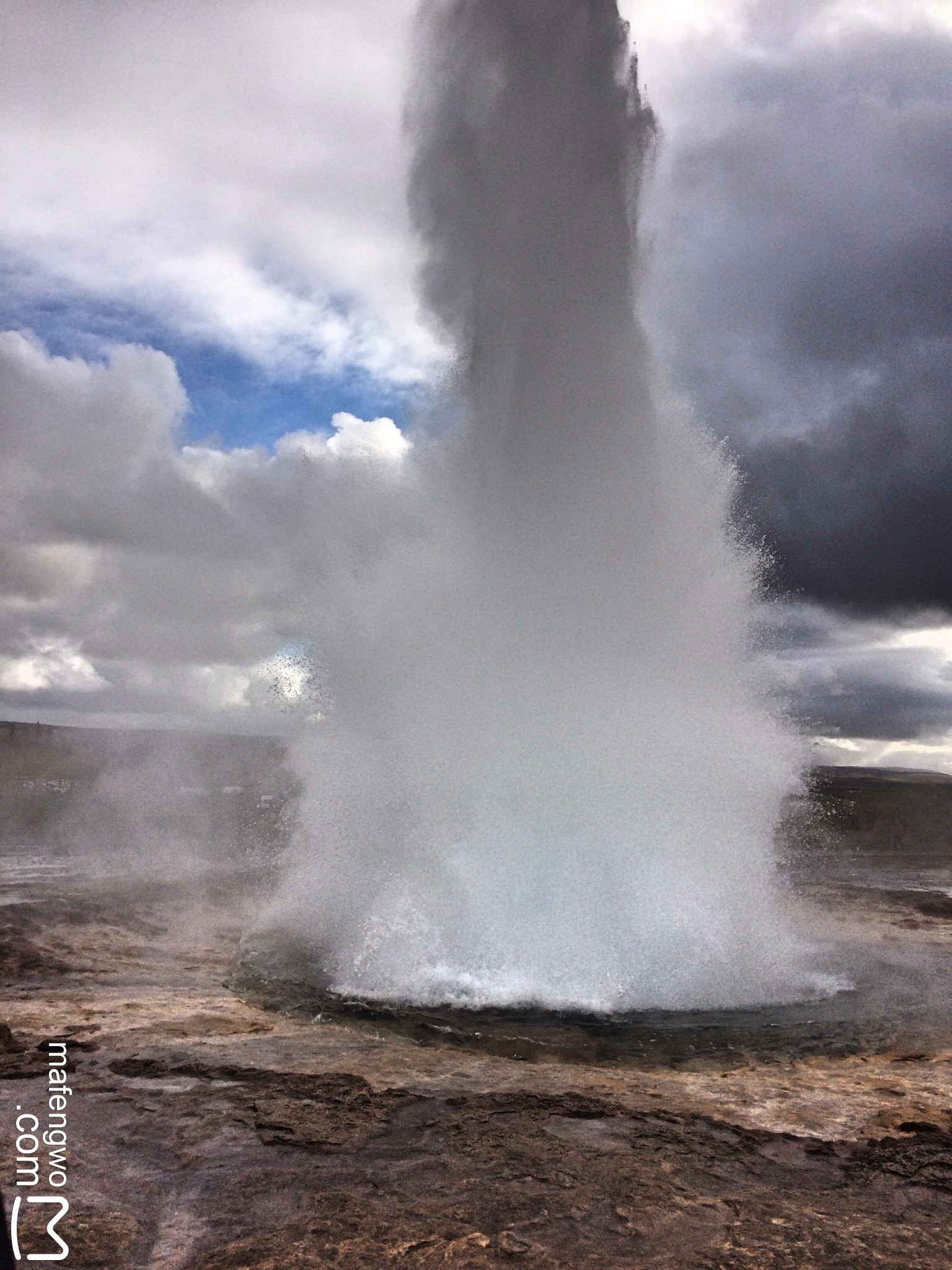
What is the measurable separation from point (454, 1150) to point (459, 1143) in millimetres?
90

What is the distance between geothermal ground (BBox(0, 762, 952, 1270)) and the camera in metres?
3.73

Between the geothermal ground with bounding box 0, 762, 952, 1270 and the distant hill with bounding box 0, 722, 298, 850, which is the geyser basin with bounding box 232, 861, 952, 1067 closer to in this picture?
the geothermal ground with bounding box 0, 762, 952, 1270

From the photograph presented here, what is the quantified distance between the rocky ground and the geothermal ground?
0.02 meters

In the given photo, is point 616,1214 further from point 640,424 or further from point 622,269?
point 622,269

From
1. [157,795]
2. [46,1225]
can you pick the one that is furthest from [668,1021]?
[157,795]

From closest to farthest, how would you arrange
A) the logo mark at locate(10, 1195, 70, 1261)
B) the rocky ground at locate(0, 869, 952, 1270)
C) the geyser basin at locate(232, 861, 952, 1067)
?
the logo mark at locate(10, 1195, 70, 1261)
the rocky ground at locate(0, 869, 952, 1270)
the geyser basin at locate(232, 861, 952, 1067)

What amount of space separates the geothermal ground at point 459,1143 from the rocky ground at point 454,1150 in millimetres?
16

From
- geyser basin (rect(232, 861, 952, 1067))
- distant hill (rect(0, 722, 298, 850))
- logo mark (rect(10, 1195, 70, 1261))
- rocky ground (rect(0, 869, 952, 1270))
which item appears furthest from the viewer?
distant hill (rect(0, 722, 298, 850))

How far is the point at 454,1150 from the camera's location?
4680 millimetres

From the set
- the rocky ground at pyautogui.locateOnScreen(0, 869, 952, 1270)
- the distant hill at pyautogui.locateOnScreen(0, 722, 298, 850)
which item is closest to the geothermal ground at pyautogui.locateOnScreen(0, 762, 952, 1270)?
the rocky ground at pyautogui.locateOnScreen(0, 869, 952, 1270)

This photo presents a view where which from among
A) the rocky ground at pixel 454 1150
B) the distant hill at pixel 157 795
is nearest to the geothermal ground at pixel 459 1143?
the rocky ground at pixel 454 1150

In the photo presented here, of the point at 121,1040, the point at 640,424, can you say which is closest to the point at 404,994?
the point at 121,1040

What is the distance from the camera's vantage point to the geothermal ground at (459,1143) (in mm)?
3727

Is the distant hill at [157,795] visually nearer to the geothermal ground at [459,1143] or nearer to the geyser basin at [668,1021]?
the geyser basin at [668,1021]
